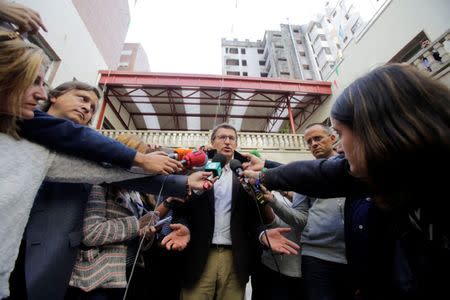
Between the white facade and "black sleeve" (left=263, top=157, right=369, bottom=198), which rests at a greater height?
the white facade

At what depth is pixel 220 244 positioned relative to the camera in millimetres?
1530

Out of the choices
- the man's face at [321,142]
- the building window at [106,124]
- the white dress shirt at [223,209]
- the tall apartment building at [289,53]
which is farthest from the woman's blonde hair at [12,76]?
the tall apartment building at [289,53]

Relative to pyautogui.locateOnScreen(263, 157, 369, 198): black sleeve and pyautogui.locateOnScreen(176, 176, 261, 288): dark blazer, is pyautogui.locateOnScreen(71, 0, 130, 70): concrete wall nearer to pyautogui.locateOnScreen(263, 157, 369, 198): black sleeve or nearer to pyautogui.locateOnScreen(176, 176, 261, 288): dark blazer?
pyautogui.locateOnScreen(176, 176, 261, 288): dark blazer

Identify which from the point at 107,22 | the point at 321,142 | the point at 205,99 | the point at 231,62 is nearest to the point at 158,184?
the point at 321,142

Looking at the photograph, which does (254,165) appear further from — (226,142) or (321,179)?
(321,179)

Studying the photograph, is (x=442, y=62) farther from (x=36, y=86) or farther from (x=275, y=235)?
(x=36, y=86)

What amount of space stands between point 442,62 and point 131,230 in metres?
6.57

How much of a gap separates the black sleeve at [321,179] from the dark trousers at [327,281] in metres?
0.70

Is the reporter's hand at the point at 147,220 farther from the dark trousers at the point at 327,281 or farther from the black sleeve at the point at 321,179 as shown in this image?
the dark trousers at the point at 327,281

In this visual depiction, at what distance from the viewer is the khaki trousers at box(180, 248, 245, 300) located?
4.63ft

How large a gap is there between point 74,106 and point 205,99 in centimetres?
841

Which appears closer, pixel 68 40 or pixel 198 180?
pixel 198 180

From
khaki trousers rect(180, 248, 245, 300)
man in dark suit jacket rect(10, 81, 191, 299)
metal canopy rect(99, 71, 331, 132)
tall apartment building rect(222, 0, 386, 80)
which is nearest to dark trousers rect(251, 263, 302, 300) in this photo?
khaki trousers rect(180, 248, 245, 300)

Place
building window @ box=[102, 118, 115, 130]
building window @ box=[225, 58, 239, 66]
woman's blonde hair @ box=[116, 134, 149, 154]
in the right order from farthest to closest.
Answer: building window @ box=[225, 58, 239, 66] → building window @ box=[102, 118, 115, 130] → woman's blonde hair @ box=[116, 134, 149, 154]
